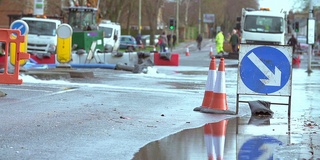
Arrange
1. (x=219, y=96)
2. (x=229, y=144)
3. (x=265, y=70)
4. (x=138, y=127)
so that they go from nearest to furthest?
1. (x=229, y=144)
2. (x=138, y=127)
3. (x=265, y=70)
4. (x=219, y=96)

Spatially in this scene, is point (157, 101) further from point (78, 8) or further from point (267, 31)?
point (78, 8)

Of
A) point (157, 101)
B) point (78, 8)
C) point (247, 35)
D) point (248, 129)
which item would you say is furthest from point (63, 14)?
point (248, 129)

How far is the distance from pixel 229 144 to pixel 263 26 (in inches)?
1220

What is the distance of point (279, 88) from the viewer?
12.2 meters

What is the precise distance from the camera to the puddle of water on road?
26.2ft

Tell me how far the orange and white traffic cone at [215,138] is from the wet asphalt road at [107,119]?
121 millimetres

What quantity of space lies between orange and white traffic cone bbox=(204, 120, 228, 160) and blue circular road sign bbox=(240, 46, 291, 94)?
117cm

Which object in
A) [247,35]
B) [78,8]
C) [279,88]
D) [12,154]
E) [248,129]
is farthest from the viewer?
[78,8]

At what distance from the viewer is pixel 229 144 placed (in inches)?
348

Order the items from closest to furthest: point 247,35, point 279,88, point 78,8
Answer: point 279,88, point 247,35, point 78,8

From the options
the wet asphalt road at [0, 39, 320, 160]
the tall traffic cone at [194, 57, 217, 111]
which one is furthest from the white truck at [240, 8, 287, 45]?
the tall traffic cone at [194, 57, 217, 111]

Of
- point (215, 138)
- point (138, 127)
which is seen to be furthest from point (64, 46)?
point (215, 138)

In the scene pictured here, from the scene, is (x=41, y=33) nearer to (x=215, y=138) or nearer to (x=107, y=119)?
(x=107, y=119)

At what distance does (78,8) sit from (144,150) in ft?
113
